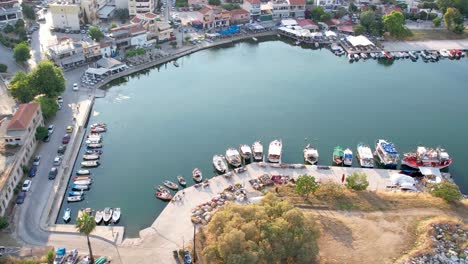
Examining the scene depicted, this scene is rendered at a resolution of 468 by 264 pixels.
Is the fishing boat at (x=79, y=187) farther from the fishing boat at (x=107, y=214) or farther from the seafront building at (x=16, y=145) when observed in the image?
the seafront building at (x=16, y=145)

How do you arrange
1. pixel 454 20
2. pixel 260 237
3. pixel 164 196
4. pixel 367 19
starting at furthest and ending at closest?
pixel 454 20, pixel 367 19, pixel 164 196, pixel 260 237

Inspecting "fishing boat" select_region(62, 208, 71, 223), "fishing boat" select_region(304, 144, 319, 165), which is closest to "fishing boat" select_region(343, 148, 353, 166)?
"fishing boat" select_region(304, 144, 319, 165)

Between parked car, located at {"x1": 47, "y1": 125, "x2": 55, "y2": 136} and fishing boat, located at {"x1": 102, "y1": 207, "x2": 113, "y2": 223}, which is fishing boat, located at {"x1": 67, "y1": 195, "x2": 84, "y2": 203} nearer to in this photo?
fishing boat, located at {"x1": 102, "y1": 207, "x2": 113, "y2": 223}

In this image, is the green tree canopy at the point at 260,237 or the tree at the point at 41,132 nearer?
the green tree canopy at the point at 260,237

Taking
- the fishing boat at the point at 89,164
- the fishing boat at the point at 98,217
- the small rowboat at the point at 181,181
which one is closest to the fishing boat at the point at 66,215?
the fishing boat at the point at 98,217

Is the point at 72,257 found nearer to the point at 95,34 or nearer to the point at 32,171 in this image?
the point at 32,171

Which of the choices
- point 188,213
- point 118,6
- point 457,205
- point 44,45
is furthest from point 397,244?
point 118,6

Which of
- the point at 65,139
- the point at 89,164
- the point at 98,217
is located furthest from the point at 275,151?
the point at 65,139
